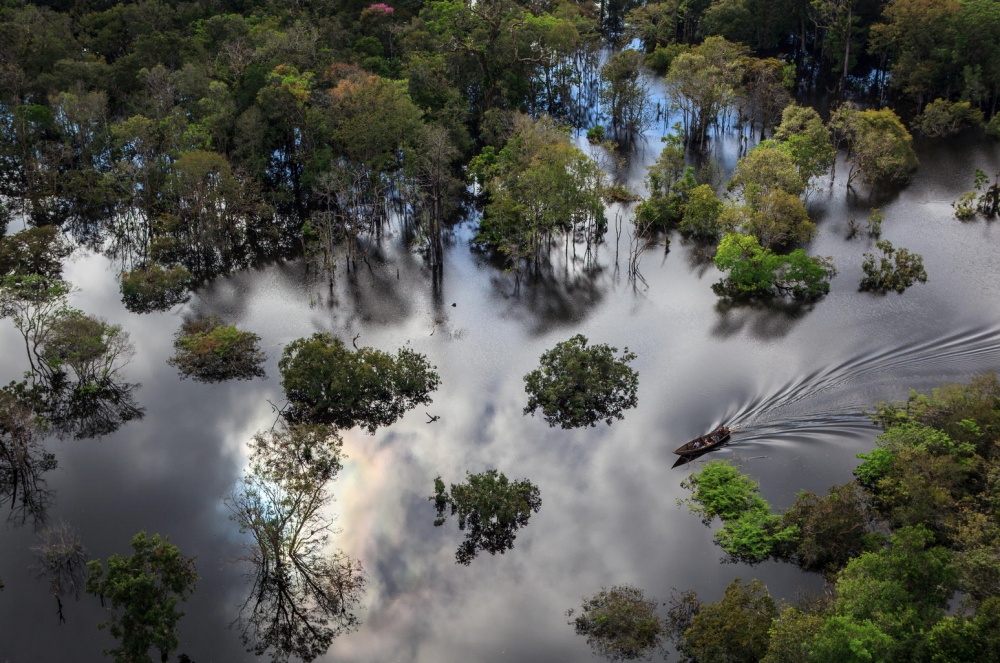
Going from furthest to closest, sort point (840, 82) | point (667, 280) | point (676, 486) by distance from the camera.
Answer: point (840, 82) → point (667, 280) → point (676, 486)

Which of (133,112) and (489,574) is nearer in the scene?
(489,574)

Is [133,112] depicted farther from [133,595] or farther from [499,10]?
[133,595]

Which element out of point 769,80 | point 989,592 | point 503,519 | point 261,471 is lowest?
point 989,592

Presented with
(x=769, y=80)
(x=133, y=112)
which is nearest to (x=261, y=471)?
(x=133, y=112)

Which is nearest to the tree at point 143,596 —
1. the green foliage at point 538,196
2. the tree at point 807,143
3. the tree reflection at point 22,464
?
the tree reflection at point 22,464

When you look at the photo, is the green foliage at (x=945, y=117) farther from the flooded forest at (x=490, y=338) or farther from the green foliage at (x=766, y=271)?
the green foliage at (x=766, y=271)

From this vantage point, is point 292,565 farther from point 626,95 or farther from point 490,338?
point 626,95

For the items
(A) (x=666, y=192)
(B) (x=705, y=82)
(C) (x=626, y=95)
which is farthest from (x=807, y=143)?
(C) (x=626, y=95)
